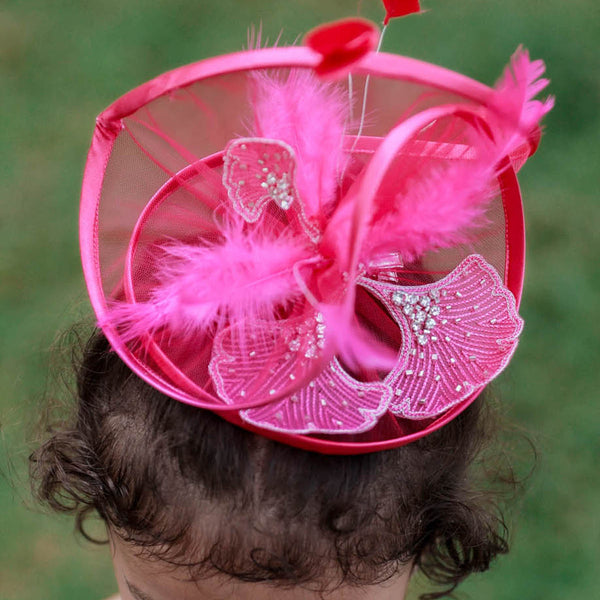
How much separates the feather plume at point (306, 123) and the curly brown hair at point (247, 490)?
8.9 inches

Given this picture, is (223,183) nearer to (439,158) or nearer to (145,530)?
(439,158)

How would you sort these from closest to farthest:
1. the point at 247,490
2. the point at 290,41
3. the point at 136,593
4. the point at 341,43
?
the point at 341,43
the point at 247,490
the point at 136,593
the point at 290,41

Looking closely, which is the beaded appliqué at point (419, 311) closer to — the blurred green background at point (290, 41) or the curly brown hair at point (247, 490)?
the curly brown hair at point (247, 490)

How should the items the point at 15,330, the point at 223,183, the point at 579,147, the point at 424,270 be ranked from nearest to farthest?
1. the point at 223,183
2. the point at 424,270
3. the point at 15,330
4. the point at 579,147

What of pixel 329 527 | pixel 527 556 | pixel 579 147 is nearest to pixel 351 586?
pixel 329 527

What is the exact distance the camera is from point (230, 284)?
65cm

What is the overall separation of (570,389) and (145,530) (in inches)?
50.7

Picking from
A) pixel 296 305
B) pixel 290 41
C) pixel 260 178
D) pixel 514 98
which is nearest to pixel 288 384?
pixel 296 305

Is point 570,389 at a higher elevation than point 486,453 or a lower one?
lower

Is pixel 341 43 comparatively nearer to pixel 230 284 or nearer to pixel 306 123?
pixel 306 123

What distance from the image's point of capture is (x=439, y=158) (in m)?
0.69

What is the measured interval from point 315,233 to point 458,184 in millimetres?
118

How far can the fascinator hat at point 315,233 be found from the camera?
2.13 feet

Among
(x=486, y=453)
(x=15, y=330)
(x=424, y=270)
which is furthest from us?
(x=15, y=330)
